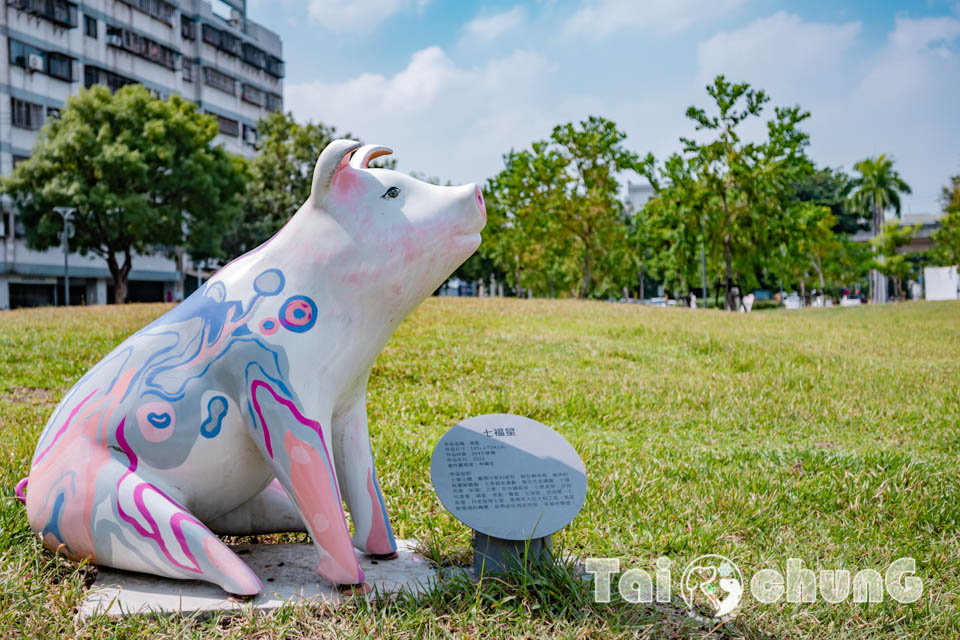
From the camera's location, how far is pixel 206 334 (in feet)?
7.25

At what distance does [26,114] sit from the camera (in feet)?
95.1

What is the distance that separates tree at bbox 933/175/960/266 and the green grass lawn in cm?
2303

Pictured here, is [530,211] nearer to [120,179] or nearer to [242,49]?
[120,179]

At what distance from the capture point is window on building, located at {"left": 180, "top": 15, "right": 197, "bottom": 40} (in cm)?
3881

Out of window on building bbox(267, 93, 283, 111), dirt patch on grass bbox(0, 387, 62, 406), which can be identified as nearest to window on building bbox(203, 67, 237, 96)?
window on building bbox(267, 93, 283, 111)

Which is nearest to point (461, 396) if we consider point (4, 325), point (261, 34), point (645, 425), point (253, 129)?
point (645, 425)

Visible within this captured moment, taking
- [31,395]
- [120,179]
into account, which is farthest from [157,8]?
[31,395]

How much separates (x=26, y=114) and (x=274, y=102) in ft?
65.6

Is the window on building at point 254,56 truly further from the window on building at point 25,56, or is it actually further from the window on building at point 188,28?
the window on building at point 25,56

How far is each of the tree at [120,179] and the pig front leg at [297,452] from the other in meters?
22.6

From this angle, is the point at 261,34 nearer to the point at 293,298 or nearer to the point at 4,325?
the point at 4,325

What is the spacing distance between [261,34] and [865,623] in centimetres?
4994

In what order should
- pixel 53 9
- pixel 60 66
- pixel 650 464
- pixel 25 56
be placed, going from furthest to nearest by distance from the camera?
pixel 60 66
pixel 53 9
pixel 25 56
pixel 650 464

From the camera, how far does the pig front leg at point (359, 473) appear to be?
8.07 feet
